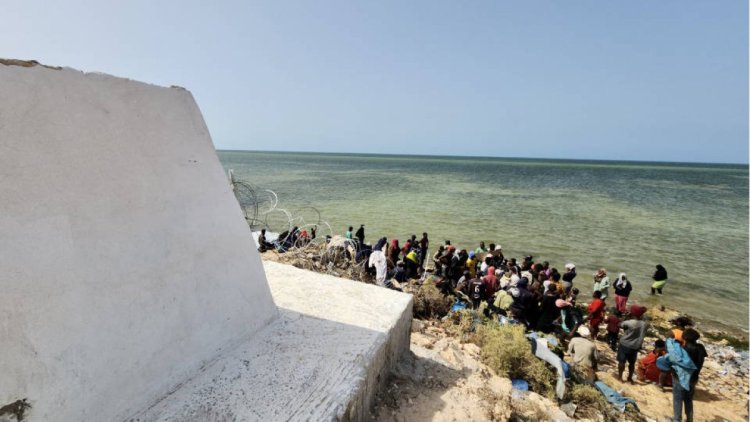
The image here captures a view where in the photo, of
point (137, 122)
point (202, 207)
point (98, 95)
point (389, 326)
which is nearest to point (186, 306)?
point (202, 207)

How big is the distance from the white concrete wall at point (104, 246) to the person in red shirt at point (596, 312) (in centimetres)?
696

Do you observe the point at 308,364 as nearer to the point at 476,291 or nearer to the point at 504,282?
the point at 476,291

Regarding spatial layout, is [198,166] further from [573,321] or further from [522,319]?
Answer: [573,321]

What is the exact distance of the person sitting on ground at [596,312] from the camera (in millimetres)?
6988

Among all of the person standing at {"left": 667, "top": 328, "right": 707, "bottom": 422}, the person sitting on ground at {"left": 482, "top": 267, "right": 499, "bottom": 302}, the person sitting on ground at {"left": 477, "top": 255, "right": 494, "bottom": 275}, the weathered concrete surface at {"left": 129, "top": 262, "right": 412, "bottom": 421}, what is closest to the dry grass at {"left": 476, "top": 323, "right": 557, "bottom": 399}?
the weathered concrete surface at {"left": 129, "top": 262, "right": 412, "bottom": 421}

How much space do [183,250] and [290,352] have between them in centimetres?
126

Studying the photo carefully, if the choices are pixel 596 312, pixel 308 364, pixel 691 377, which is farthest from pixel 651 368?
pixel 308 364

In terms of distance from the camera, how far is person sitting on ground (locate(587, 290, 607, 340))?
6988 millimetres

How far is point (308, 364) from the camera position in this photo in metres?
2.95

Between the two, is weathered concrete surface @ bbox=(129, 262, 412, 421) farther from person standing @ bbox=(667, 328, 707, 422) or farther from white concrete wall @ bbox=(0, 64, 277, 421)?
person standing @ bbox=(667, 328, 707, 422)

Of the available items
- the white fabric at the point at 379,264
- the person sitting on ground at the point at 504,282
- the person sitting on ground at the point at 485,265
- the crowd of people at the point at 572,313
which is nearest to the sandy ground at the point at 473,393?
the crowd of people at the point at 572,313

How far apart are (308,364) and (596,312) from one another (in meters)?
6.56

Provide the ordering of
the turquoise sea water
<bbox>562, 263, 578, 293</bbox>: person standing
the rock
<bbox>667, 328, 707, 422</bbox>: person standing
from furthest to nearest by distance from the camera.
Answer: the turquoise sea water, <bbox>562, 263, 578, 293</bbox>: person standing, <bbox>667, 328, 707, 422</bbox>: person standing, the rock

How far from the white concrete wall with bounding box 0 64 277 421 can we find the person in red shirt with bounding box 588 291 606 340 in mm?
6961
